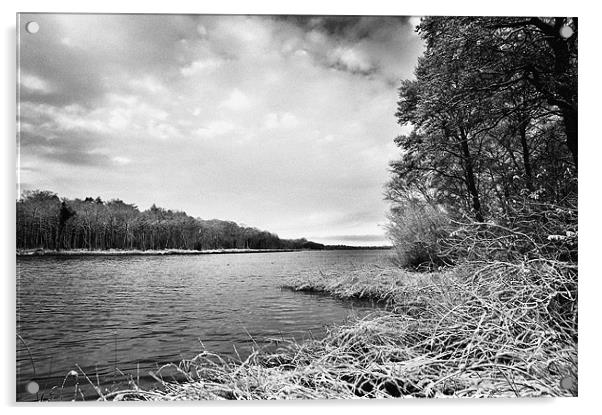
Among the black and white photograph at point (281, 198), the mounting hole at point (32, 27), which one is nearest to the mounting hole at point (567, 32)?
the black and white photograph at point (281, 198)

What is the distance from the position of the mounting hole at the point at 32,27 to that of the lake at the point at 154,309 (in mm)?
1438

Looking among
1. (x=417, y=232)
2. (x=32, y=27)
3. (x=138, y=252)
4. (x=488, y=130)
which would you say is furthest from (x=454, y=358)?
(x=32, y=27)

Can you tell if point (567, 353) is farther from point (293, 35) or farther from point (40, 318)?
point (40, 318)

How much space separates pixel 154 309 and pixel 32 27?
6.57 feet

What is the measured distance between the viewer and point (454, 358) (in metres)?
2.43

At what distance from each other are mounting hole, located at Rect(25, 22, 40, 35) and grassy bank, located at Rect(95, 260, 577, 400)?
2.28 meters

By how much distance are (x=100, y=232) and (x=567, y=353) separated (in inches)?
124

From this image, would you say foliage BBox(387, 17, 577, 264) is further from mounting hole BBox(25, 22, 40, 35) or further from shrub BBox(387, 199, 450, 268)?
mounting hole BBox(25, 22, 40, 35)

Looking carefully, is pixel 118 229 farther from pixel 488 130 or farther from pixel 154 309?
pixel 488 130

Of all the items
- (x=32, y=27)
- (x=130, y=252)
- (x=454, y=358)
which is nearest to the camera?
(x=454, y=358)

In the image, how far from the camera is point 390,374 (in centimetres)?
241

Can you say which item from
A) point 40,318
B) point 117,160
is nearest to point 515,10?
point 117,160

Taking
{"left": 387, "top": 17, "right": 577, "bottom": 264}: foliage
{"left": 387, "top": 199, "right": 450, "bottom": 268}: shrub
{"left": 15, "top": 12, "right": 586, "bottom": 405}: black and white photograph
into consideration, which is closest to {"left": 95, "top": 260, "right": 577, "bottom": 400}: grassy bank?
{"left": 15, "top": 12, "right": 586, "bottom": 405}: black and white photograph

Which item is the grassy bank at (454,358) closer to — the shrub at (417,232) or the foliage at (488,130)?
the foliage at (488,130)
